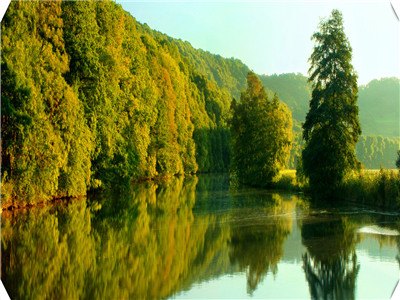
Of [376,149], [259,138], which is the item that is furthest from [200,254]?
[376,149]

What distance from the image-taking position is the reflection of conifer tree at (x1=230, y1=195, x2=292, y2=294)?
31.6 feet

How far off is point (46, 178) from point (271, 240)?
11983 mm

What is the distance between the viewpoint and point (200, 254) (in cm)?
1126

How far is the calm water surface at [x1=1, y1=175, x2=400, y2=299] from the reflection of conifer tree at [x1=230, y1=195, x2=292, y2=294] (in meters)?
0.03

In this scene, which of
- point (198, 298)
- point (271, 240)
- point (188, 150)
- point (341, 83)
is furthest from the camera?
point (188, 150)

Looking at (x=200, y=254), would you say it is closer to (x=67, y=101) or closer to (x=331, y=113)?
(x=67, y=101)

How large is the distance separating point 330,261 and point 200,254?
3299mm

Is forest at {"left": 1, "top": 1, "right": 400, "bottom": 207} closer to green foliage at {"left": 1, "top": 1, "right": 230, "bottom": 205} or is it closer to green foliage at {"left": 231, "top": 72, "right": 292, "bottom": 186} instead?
green foliage at {"left": 1, "top": 1, "right": 230, "bottom": 205}

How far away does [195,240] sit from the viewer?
43.0ft

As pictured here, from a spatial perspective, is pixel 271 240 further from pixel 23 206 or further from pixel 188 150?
pixel 188 150

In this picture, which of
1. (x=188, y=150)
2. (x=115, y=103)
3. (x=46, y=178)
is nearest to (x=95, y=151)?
(x=115, y=103)

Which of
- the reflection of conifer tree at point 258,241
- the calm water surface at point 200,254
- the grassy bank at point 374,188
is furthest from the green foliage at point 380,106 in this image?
the calm water surface at point 200,254

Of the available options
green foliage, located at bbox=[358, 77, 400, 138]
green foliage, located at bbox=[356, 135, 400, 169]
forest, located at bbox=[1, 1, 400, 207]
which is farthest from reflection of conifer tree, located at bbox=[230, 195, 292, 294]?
green foliage, located at bbox=[356, 135, 400, 169]

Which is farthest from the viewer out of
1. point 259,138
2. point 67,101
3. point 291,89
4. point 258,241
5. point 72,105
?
point 291,89
